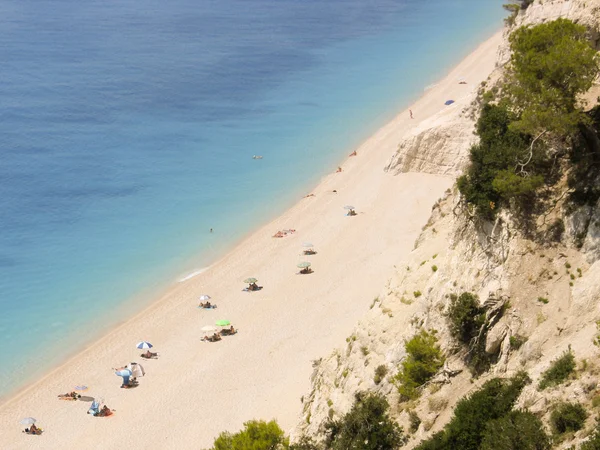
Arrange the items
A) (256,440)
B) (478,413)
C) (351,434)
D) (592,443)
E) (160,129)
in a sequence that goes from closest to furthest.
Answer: (592,443) → (478,413) → (351,434) → (256,440) → (160,129)

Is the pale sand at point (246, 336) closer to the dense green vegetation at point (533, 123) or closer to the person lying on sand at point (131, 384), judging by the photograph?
the person lying on sand at point (131, 384)

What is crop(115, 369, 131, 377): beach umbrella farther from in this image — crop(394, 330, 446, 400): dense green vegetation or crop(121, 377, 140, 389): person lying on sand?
crop(394, 330, 446, 400): dense green vegetation

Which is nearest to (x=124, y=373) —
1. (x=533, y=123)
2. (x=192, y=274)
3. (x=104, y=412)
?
(x=104, y=412)

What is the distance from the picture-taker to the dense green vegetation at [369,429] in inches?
751

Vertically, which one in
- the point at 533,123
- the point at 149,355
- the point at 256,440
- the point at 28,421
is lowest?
the point at 256,440

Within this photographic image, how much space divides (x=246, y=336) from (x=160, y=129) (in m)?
42.2

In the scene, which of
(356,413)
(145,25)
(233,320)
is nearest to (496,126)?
(356,413)

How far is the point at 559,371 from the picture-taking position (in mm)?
16156

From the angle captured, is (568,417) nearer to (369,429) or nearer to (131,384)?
(369,429)

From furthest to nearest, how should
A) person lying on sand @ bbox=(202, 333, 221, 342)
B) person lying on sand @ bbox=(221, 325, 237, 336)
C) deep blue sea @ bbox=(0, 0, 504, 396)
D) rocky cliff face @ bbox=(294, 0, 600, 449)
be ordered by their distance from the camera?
1. deep blue sea @ bbox=(0, 0, 504, 396)
2. person lying on sand @ bbox=(221, 325, 237, 336)
3. person lying on sand @ bbox=(202, 333, 221, 342)
4. rocky cliff face @ bbox=(294, 0, 600, 449)

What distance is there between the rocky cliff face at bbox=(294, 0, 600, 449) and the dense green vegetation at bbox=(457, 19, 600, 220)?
3.14 ft

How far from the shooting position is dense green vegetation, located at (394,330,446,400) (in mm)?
20172

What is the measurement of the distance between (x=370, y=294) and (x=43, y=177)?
37667mm

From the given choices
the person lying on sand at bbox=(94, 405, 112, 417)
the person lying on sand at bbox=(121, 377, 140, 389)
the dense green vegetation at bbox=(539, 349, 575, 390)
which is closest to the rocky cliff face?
the dense green vegetation at bbox=(539, 349, 575, 390)
